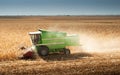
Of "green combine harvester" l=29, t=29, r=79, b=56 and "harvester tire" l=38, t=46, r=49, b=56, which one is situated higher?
"green combine harvester" l=29, t=29, r=79, b=56

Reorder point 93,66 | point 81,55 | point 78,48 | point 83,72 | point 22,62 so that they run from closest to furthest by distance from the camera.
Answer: point 83,72 → point 93,66 → point 22,62 → point 81,55 → point 78,48

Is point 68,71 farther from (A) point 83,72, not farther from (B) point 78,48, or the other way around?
(B) point 78,48

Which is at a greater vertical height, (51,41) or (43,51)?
(51,41)

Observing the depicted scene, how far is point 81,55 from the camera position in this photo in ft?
71.8

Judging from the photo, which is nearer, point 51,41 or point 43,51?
point 43,51

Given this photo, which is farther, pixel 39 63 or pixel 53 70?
pixel 39 63

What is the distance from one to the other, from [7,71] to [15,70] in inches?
16.3

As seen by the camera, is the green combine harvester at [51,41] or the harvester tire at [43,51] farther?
the green combine harvester at [51,41]

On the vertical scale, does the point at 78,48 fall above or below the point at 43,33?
below

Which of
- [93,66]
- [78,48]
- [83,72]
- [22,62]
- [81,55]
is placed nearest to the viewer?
[83,72]

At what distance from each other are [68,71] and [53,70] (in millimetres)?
772

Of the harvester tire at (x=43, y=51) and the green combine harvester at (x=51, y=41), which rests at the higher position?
the green combine harvester at (x=51, y=41)

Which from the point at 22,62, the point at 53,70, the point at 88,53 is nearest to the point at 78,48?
the point at 88,53

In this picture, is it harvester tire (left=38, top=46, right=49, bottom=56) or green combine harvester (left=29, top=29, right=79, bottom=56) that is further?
green combine harvester (left=29, top=29, right=79, bottom=56)
